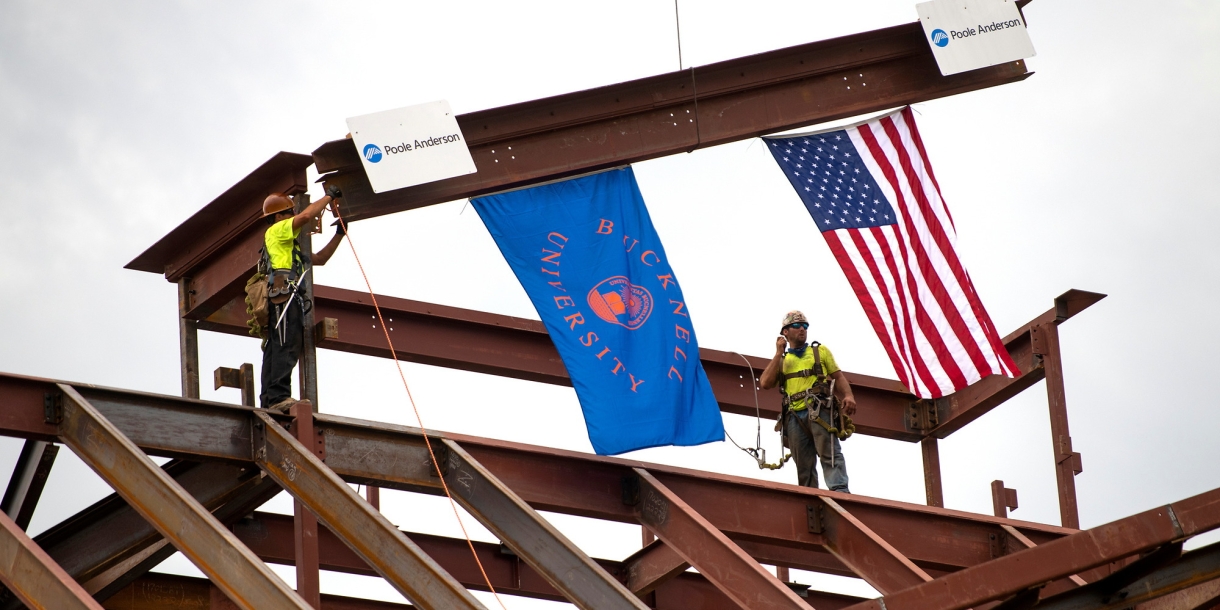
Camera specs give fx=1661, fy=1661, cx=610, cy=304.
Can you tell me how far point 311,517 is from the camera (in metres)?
11.6

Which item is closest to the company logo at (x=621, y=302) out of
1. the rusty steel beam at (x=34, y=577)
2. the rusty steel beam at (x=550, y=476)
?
the rusty steel beam at (x=550, y=476)

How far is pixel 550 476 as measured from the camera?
12852 millimetres

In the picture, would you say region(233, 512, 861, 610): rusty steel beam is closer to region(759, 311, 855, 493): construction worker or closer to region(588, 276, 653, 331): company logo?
region(759, 311, 855, 493): construction worker

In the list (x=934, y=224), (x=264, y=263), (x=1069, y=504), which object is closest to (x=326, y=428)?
(x=264, y=263)

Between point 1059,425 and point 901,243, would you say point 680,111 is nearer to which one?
point 901,243

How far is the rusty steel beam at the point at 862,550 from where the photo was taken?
12391mm

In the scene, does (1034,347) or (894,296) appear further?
(1034,347)

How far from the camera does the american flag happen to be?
562 inches

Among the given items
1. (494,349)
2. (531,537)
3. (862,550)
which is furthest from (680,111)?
(531,537)

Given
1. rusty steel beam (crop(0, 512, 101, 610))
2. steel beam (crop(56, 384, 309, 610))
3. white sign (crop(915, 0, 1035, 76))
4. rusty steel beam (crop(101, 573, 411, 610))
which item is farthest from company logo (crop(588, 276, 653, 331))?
rusty steel beam (crop(0, 512, 101, 610))

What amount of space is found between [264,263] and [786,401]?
504 cm

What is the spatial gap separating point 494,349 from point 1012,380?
5168 millimetres

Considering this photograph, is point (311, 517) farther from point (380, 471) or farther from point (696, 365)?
point (696, 365)

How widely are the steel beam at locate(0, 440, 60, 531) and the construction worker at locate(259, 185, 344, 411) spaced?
156 centimetres
